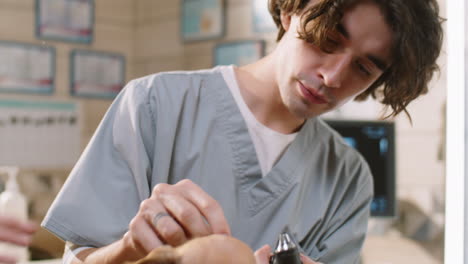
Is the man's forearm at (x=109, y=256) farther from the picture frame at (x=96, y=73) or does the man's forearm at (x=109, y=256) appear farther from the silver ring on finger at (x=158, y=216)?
the picture frame at (x=96, y=73)

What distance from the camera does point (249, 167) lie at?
895 mm

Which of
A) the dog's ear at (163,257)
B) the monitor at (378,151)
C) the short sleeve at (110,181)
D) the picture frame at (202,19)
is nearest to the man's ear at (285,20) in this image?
the short sleeve at (110,181)

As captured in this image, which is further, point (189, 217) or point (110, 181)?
point (110, 181)

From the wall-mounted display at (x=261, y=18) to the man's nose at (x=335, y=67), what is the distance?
150 cm

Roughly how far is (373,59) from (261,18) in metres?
1.55

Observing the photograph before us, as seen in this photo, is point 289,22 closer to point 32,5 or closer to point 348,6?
point 348,6

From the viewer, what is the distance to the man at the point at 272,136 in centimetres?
74

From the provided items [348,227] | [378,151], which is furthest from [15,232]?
[378,151]

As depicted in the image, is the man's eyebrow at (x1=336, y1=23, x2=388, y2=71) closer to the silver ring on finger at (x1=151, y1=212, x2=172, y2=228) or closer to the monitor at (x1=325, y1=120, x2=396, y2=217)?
the silver ring on finger at (x1=151, y1=212, x2=172, y2=228)

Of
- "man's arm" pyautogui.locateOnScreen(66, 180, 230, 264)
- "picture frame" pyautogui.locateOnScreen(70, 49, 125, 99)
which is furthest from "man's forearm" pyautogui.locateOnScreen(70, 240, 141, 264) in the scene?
"picture frame" pyautogui.locateOnScreen(70, 49, 125, 99)

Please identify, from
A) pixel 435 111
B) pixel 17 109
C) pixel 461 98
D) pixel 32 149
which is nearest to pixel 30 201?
pixel 32 149

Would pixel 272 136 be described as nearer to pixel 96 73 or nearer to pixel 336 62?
pixel 336 62

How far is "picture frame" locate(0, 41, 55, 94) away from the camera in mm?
2422

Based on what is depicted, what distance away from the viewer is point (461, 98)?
1.89 feet
